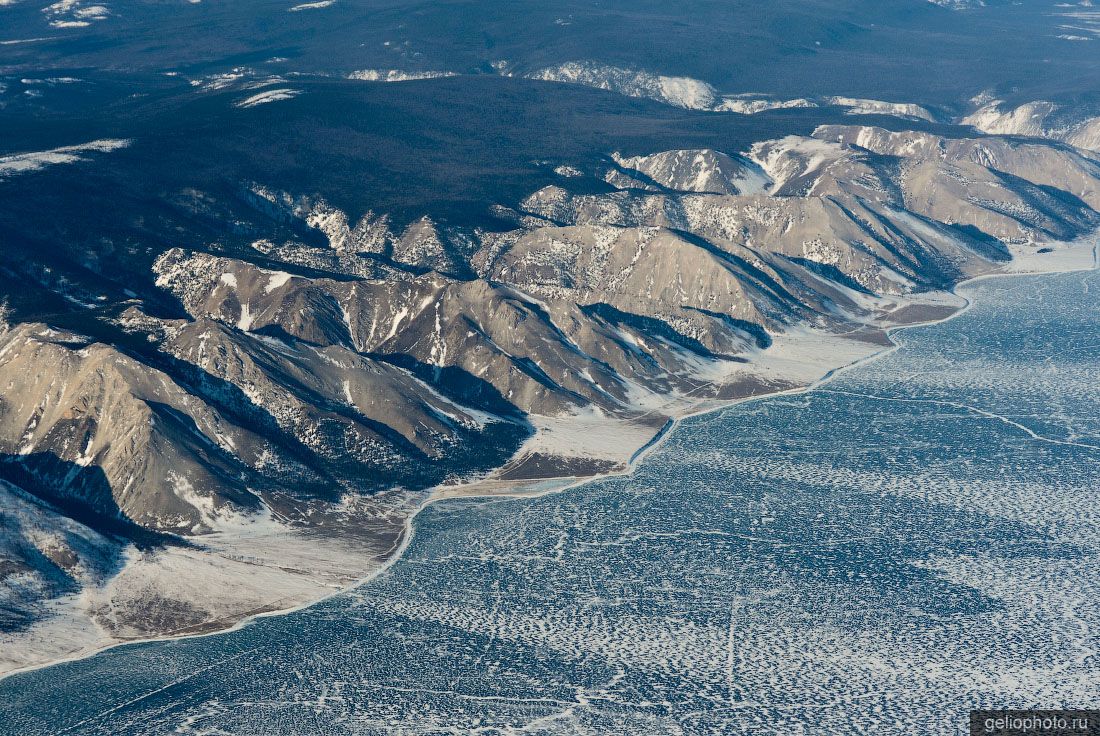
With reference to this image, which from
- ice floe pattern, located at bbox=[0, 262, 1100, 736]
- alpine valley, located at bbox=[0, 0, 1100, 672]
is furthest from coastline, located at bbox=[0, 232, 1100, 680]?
ice floe pattern, located at bbox=[0, 262, 1100, 736]

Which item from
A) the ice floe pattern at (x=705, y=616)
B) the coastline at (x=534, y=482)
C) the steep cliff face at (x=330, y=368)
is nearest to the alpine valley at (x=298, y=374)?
the steep cliff face at (x=330, y=368)

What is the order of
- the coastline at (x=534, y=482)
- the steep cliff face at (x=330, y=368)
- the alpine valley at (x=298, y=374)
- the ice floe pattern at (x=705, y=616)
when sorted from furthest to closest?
the steep cliff face at (x=330, y=368), the alpine valley at (x=298, y=374), the coastline at (x=534, y=482), the ice floe pattern at (x=705, y=616)

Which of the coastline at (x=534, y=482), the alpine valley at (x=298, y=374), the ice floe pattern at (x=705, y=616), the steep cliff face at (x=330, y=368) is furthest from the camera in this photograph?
the steep cliff face at (x=330, y=368)

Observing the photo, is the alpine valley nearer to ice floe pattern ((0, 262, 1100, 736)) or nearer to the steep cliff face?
the steep cliff face

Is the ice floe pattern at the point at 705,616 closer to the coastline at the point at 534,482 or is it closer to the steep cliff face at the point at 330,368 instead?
the coastline at the point at 534,482

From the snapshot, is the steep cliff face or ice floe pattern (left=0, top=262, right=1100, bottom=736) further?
the steep cliff face

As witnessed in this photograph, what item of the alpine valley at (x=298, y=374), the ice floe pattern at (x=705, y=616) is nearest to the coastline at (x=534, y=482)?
the alpine valley at (x=298, y=374)

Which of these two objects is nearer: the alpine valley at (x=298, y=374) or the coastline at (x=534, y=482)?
the coastline at (x=534, y=482)

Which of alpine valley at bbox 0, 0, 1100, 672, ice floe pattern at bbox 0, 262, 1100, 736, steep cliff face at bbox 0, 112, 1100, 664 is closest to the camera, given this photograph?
ice floe pattern at bbox 0, 262, 1100, 736

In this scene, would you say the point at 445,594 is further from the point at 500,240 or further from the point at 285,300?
the point at 500,240
